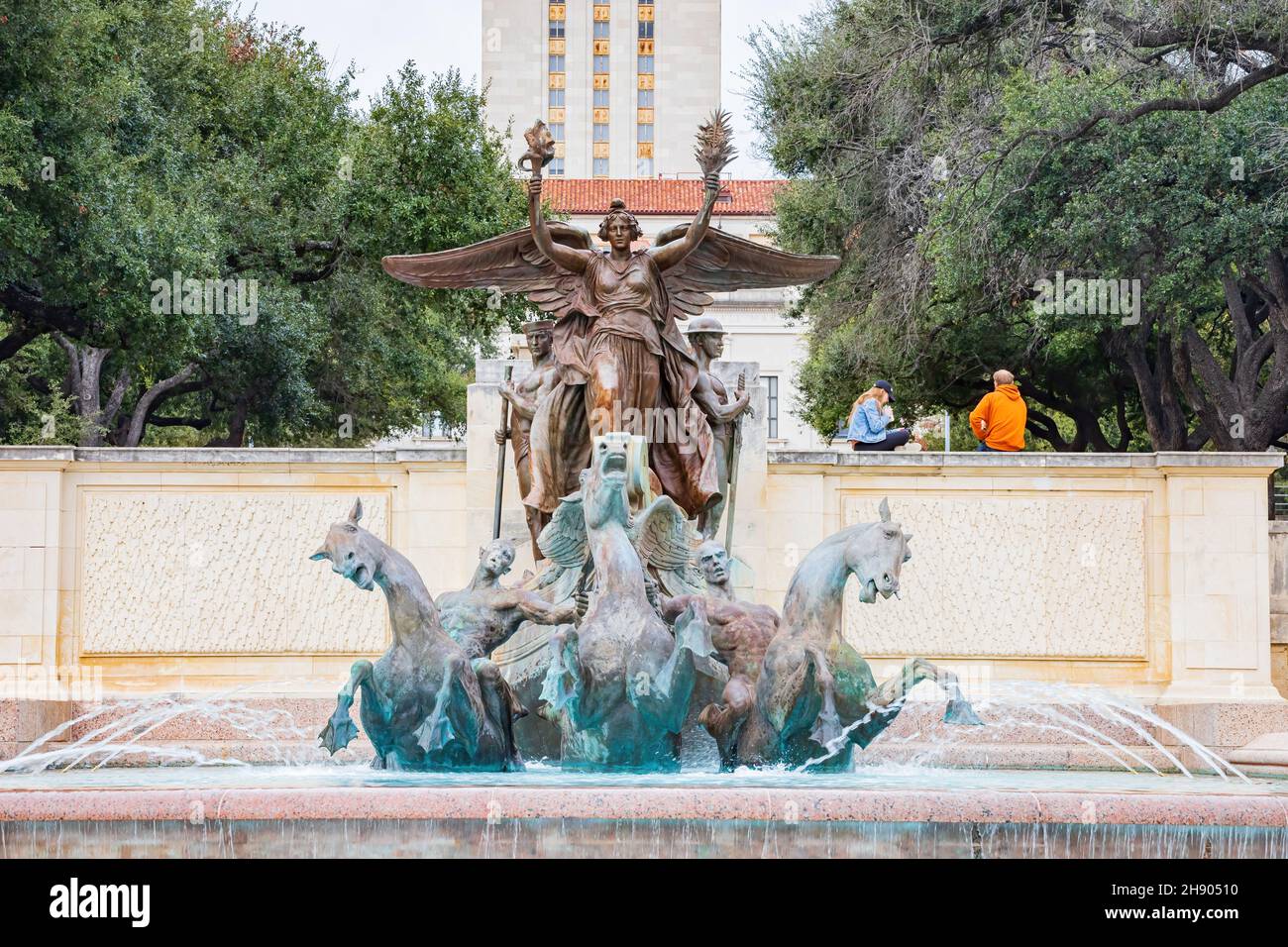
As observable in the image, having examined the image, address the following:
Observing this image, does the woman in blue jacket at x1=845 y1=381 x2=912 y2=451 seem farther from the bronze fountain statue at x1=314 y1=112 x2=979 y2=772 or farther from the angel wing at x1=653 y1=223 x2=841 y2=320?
the bronze fountain statue at x1=314 y1=112 x2=979 y2=772

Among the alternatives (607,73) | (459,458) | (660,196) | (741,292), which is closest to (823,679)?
(459,458)

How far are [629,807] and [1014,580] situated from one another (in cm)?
1048

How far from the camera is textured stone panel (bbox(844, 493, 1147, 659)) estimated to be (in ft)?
54.5

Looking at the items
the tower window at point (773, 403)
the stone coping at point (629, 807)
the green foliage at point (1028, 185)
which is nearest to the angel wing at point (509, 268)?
the stone coping at point (629, 807)

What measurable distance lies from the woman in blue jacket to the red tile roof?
162ft

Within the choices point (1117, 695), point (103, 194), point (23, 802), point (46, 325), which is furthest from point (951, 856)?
point (46, 325)

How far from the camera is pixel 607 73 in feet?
348

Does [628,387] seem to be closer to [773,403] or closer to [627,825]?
[627,825]

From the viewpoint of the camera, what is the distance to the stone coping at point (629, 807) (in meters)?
6.79

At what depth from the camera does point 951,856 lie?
6.82 metres

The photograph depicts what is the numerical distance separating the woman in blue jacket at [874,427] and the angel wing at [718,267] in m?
4.52

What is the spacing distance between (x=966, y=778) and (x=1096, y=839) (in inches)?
141

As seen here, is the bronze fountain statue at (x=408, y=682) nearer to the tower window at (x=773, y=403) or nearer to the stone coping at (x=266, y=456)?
the stone coping at (x=266, y=456)
